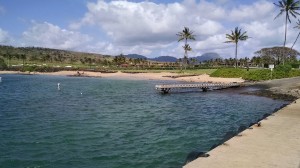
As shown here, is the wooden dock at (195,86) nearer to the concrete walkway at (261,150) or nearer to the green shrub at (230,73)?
the green shrub at (230,73)

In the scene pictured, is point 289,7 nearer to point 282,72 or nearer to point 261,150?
point 282,72

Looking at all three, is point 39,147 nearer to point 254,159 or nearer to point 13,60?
point 254,159

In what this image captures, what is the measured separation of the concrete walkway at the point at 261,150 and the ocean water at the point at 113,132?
129 inches

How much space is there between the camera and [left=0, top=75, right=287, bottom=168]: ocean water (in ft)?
61.8

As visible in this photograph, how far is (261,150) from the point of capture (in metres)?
15.7

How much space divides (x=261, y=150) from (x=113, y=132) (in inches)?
493

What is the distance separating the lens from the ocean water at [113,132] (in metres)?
18.8

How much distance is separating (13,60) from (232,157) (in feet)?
571

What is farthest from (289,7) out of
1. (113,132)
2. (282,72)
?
(113,132)

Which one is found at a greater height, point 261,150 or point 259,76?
point 259,76

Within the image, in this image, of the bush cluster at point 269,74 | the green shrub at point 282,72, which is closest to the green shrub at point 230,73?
the bush cluster at point 269,74

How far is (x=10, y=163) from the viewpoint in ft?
59.2

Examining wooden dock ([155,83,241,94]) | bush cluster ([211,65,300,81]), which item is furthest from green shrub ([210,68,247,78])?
wooden dock ([155,83,241,94])

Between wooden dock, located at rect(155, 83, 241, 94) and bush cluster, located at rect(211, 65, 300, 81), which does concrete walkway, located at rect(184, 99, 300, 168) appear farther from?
bush cluster, located at rect(211, 65, 300, 81)
